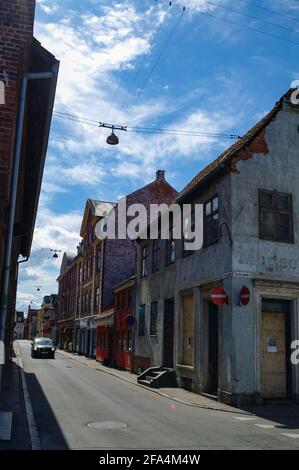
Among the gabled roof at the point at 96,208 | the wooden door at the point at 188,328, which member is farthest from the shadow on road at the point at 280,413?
the gabled roof at the point at 96,208

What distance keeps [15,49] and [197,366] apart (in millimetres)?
12807

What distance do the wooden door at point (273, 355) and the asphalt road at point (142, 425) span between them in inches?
108

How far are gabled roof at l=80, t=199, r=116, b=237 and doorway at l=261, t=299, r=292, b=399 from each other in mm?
32443

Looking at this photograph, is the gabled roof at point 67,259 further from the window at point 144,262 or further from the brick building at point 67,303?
the window at point 144,262

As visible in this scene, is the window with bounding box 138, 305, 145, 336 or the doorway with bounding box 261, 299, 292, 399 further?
the window with bounding box 138, 305, 145, 336

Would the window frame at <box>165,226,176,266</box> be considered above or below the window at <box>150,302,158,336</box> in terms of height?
above

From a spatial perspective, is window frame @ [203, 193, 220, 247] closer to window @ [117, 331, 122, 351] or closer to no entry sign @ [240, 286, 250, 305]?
no entry sign @ [240, 286, 250, 305]

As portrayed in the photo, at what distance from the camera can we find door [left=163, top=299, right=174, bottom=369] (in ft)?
71.2

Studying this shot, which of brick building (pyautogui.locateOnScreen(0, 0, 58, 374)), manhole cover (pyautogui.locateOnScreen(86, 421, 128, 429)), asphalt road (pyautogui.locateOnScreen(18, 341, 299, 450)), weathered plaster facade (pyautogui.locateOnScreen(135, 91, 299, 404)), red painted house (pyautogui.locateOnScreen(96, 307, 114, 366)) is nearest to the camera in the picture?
brick building (pyautogui.locateOnScreen(0, 0, 58, 374))

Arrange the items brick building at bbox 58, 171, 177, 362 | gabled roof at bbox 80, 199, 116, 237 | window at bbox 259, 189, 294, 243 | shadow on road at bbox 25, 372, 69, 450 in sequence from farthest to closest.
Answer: gabled roof at bbox 80, 199, 116, 237, brick building at bbox 58, 171, 177, 362, window at bbox 259, 189, 294, 243, shadow on road at bbox 25, 372, 69, 450

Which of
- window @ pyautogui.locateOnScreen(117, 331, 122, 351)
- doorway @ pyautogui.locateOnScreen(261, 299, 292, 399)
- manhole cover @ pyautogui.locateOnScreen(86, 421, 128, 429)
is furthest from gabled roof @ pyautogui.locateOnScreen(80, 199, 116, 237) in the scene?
manhole cover @ pyautogui.locateOnScreen(86, 421, 128, 429)

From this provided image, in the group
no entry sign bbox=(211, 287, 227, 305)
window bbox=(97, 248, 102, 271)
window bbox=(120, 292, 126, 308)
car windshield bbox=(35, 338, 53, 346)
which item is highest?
window bbox=(97, 248, 102, 271)

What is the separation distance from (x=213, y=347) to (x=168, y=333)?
502cm

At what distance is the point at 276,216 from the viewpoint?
16578 millimetres
